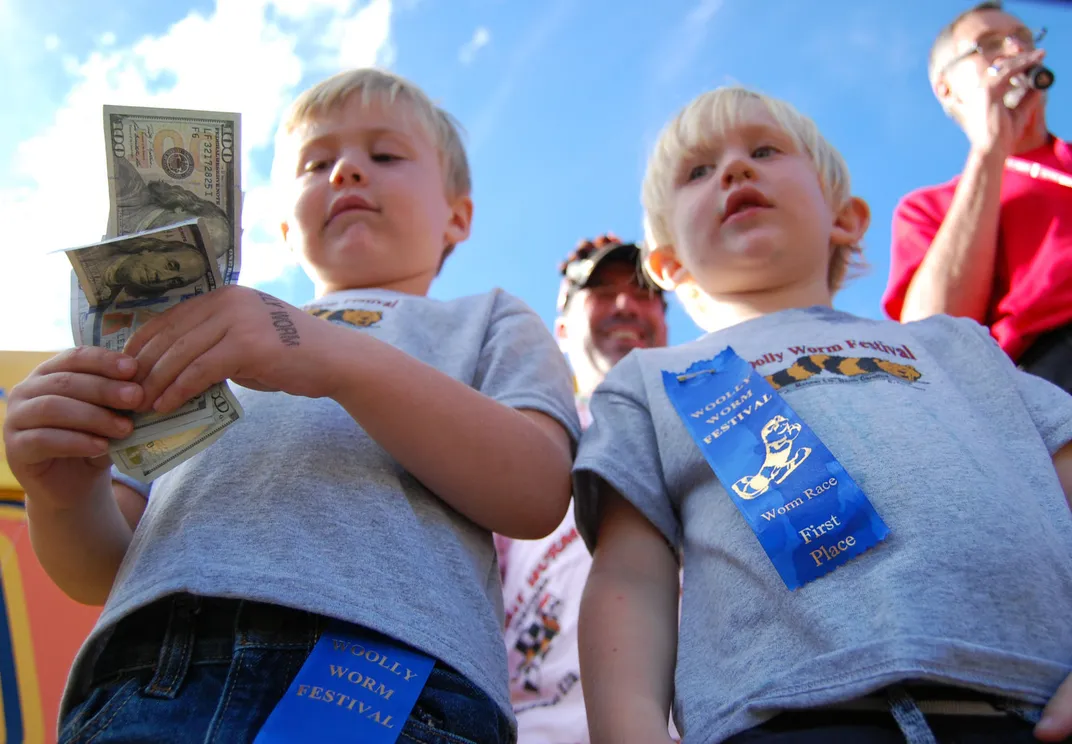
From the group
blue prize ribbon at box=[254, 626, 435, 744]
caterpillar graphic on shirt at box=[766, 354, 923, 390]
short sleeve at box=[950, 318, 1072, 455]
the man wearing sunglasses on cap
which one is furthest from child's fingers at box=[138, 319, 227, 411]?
short sleeve at box=[950, 318, 1072, 455]

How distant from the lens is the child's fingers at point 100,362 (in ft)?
3.49

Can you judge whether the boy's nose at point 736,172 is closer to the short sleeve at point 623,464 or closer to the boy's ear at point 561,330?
the short sleeve at point 623,464

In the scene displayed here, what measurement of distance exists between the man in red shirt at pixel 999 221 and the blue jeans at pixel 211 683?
1.71 m

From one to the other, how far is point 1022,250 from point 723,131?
3.42 ft

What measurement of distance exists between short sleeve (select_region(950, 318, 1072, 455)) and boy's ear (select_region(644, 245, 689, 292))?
80cm

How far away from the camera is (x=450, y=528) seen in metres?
1.25

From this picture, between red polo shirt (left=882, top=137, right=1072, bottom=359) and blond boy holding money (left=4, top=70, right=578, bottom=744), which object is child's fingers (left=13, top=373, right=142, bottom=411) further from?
red polo shirt (left=882, top=137, right=1072, bottom=359)

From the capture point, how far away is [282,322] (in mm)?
1135

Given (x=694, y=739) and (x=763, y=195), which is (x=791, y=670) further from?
(x=763, y=195)

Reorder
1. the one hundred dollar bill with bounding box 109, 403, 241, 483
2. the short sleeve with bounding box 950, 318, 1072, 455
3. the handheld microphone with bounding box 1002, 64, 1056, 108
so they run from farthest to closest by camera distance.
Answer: the handheld microphone with bounding box 1002, 64, 1056, 108
the short sleeve with bounding box 950, 318, 1072, 455
the one hundred dollar bill with bounding box 109, 403, 241, 483

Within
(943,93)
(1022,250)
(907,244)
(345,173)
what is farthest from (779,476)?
(943,93)

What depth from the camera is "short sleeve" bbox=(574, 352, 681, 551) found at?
4.46 feet

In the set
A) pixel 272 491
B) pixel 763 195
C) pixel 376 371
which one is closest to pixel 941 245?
pixel 763 195

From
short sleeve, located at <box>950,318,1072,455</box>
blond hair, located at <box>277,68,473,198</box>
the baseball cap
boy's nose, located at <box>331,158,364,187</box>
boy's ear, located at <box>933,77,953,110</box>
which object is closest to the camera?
short sleeve, located at <box>950,318,1072,455</box>
